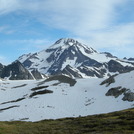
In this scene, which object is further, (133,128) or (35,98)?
(35,98)

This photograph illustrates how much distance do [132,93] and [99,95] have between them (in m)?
12.0

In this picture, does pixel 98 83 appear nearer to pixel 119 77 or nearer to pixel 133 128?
pixel 119 77

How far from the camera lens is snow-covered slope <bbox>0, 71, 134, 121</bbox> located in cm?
6488

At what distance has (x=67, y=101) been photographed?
76688mm

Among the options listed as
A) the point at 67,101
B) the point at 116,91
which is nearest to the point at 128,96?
the point at 116,91

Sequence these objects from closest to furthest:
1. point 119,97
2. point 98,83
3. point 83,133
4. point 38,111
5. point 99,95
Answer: point 83,133 < point 38,111 < point 119,97 < point 99,95 < point 98,83

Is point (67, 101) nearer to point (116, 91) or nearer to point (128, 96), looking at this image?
point (116, 91)

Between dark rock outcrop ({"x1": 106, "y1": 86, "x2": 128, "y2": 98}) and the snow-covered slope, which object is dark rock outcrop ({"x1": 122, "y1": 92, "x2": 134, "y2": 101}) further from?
dark rock outcrop ({"x1": 106, "y1": 86, "x2": 128, "y2": 98})

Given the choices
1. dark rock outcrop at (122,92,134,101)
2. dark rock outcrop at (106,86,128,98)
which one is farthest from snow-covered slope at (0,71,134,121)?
dark rock outcrop at (106,86,128,98)

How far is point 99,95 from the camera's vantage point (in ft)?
258

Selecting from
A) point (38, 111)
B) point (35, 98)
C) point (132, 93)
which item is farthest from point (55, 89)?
point (132, 93)

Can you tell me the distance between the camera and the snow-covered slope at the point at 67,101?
64875 millimetres

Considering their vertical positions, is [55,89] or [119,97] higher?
[55,89]

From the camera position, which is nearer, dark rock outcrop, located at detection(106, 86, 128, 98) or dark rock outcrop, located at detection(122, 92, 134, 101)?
dark rock outcrop, located at detection(122, 92, 134, 101)
